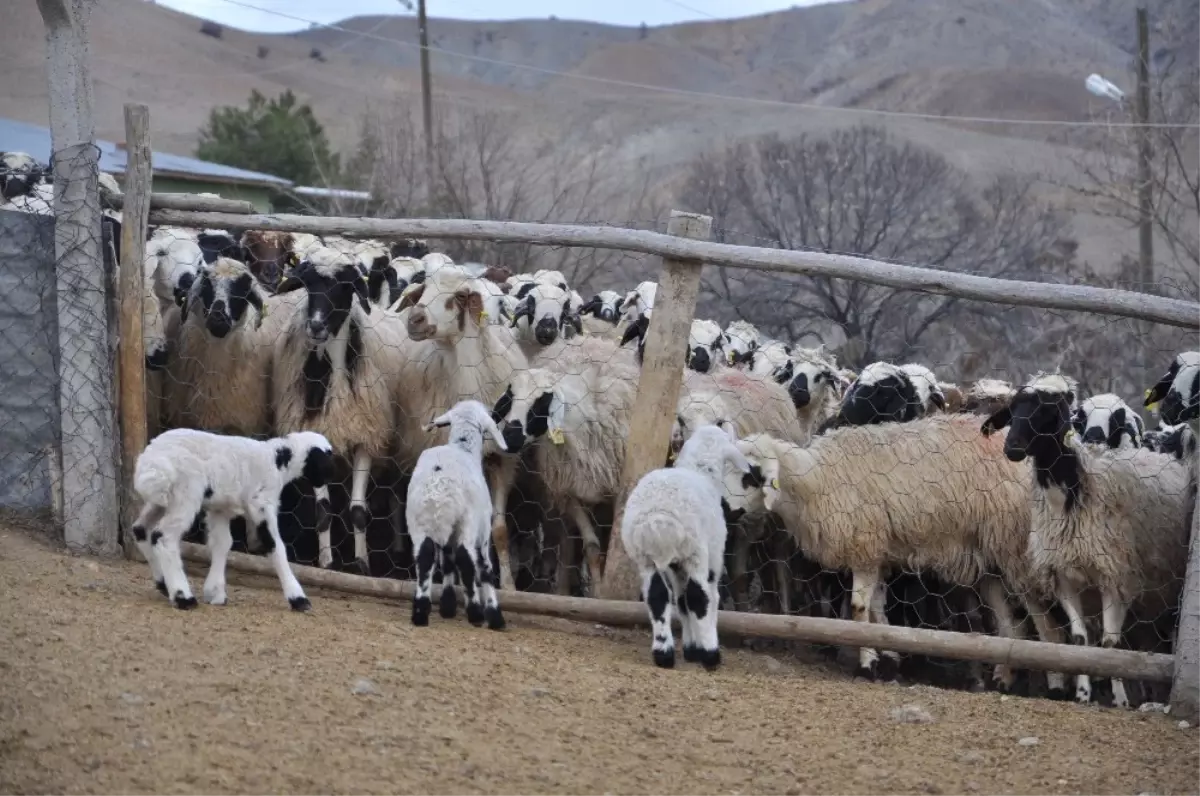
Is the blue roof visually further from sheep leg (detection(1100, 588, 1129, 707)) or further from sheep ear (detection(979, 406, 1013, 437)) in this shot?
sheep leg (detection(1100, 588, 1129, 707))

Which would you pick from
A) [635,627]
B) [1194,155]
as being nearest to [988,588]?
[635,627]

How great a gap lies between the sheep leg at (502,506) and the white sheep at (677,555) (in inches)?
56.3

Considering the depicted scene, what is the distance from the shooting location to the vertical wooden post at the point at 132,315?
7.58 m

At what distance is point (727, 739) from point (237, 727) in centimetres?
174

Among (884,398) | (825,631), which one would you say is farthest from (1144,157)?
(825,631)

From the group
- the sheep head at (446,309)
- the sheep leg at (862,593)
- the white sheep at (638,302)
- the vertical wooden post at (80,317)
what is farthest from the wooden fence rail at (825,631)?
the white sheep at (638,302)

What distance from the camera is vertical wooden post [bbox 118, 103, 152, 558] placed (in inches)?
298

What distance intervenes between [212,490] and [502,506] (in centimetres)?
209

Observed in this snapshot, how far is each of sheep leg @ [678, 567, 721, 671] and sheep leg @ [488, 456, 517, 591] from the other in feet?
5.20

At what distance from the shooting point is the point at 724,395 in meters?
9.00

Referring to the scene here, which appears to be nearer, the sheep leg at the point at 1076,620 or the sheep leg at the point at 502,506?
the sheep leg at the point at 1076,620

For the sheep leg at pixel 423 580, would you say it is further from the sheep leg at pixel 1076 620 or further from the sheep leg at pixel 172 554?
the sheep leg at pixel 1076 620

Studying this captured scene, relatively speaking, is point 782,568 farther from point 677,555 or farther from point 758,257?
point 758,257

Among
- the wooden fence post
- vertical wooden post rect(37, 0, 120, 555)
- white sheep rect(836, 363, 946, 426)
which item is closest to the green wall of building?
white sheep rect(836, 363, 946, 426)
